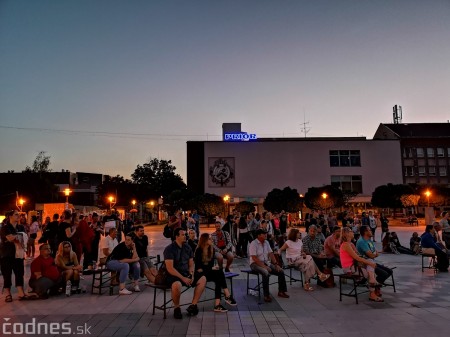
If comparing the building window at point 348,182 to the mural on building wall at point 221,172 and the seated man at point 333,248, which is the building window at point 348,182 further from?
the seated man at point 333,248

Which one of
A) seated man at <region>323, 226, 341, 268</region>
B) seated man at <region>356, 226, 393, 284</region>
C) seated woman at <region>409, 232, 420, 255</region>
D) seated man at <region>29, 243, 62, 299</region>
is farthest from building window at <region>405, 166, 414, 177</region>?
seated man at <region>29, 243, 62, 299</region>

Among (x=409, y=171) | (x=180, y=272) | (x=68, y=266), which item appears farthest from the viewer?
(x=409, y=171)

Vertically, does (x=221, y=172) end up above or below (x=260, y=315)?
above

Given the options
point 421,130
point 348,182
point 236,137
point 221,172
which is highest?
point 421,130

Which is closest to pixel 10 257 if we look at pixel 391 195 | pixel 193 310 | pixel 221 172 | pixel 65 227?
pixel 65 227

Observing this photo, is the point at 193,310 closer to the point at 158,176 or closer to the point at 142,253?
the point at 142,253

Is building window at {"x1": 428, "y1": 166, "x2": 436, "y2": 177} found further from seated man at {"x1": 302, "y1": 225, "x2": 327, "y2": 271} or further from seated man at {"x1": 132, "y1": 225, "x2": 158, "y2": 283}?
seated man at {"x1": 132, "y1": 225, "x2": 158, "y2": 283}

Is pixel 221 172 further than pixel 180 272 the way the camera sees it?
Yes

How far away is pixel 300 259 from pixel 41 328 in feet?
17.9

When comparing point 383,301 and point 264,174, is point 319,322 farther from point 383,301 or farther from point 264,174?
point 264,174

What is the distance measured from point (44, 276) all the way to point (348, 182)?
5185 cm

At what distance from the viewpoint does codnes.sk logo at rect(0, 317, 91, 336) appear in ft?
18.6

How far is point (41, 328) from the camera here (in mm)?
5879

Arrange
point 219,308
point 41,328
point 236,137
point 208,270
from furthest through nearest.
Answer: point 236,137
point 208,270
point 219,308
point 41,328
